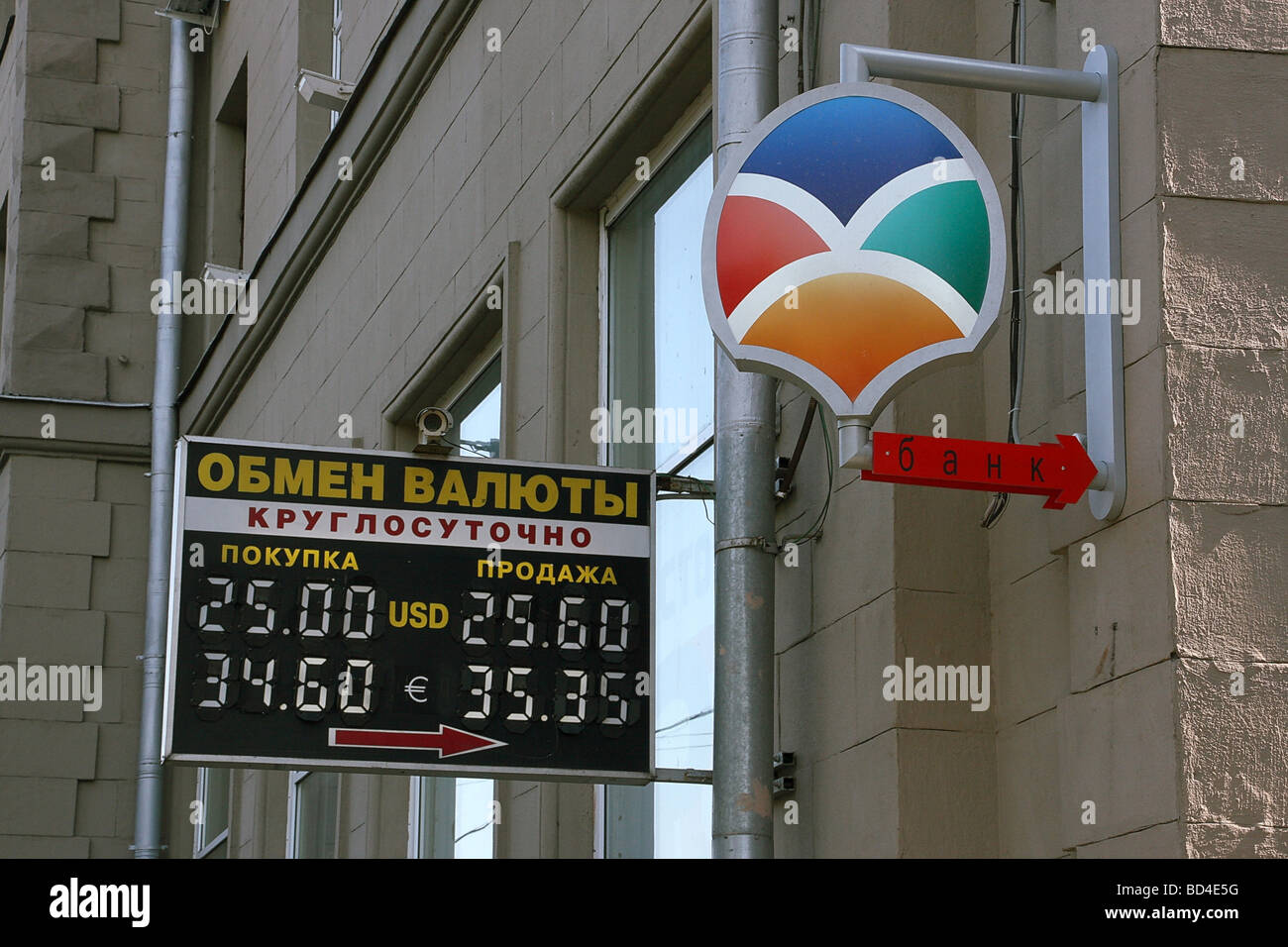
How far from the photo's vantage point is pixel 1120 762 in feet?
16.7

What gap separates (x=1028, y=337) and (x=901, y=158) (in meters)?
0.89

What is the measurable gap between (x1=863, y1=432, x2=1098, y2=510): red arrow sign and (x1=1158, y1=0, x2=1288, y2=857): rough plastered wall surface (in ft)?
0.90

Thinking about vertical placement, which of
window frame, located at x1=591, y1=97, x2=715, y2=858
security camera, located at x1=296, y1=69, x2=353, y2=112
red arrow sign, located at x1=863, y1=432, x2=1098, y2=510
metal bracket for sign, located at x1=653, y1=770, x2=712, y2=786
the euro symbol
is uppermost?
security camera, located at x1=296, y1=69, x2=353, y2=112

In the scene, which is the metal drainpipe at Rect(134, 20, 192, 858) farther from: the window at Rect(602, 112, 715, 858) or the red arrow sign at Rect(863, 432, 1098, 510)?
the red arrow sign at Rect(863, 432, 1098, 510)

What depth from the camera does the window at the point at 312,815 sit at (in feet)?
41.2

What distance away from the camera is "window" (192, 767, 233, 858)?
15.5m

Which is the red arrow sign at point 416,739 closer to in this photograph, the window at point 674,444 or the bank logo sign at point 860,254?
the window at point 674,444

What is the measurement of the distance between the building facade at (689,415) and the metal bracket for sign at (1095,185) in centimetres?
5

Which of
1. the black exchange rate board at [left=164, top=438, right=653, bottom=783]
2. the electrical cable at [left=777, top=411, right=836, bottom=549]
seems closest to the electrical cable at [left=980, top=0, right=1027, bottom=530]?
the electrical cable at [left=777, top=411, right=836, bottom=549]

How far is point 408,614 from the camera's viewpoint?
704 centimetres

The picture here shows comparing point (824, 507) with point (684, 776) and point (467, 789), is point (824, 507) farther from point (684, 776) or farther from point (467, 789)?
point (467, 789)

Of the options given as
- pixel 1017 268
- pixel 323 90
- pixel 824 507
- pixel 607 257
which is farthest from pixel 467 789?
pixel 323 90

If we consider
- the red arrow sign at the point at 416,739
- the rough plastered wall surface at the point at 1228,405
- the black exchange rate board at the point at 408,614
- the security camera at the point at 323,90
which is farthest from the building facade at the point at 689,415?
the red arrow sign at the point at 416,739
